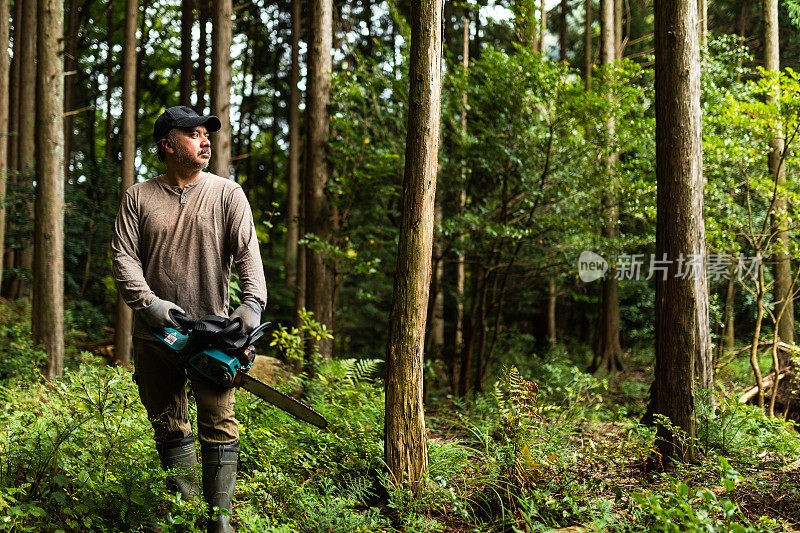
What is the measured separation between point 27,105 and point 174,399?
34.8 ft

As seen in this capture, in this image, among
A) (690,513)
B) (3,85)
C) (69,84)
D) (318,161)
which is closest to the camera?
(690,513)

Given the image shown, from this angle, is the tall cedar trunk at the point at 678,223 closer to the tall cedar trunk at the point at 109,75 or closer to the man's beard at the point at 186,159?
the man's beard at the point at 186,159

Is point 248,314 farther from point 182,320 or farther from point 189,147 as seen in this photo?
point 189,147

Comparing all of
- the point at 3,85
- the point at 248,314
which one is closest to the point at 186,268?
the point at 248,314

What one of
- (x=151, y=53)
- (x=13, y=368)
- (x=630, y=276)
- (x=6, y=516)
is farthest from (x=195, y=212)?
(x=151, y=53)

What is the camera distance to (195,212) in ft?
11.2

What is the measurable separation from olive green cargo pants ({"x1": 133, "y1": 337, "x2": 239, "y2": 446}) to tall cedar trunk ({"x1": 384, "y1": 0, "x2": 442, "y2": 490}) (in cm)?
108

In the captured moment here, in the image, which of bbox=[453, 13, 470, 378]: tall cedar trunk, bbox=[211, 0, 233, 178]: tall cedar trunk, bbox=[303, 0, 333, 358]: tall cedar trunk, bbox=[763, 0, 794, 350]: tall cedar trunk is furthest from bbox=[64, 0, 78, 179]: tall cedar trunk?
bbox=[763, 0, 794, 350]: tall cedar trunk

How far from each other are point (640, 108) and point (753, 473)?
20.1 feet

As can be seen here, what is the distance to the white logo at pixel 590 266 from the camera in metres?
9.45

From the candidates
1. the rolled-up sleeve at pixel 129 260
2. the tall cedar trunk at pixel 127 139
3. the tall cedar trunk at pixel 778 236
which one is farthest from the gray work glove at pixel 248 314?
the tall cedar trunk at pixel 778 236

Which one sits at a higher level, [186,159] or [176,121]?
[176,121]

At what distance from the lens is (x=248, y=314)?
3.17 metres

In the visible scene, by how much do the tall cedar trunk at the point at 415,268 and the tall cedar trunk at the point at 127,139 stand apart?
308 inches
